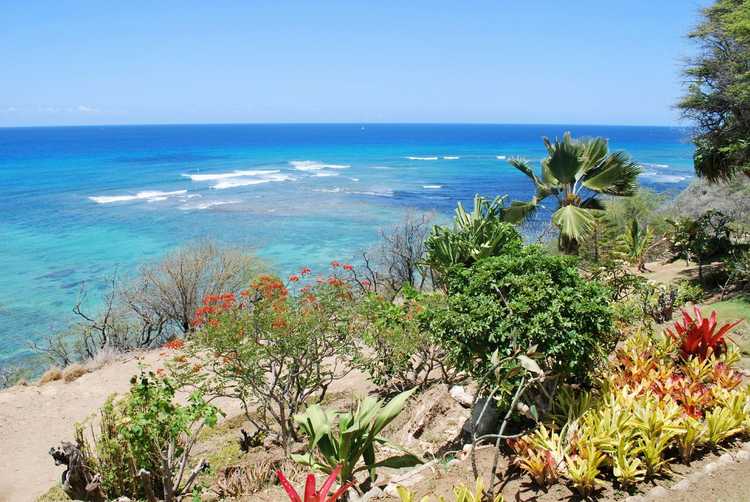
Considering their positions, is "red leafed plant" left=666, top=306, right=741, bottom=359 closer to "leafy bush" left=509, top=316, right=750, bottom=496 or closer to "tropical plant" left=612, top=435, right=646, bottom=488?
"leafy bush" left=509, top=316, right=750, bottom=496

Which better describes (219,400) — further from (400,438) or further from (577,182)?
(577,182)

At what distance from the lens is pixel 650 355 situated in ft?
25.8

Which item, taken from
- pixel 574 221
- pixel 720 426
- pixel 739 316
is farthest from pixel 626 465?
pixel 739 316

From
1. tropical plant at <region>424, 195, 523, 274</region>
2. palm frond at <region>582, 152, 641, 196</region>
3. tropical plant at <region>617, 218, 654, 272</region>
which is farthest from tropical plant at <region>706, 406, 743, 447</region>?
tropical plant at <region>617, 218, 654, 272</region>

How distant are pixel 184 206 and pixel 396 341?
42.0 metres

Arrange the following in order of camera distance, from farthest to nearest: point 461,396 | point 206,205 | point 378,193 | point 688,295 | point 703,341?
1. point 378,193
2. point 206,205
3. point 688,295
4. point 461,396
5. point 703,341

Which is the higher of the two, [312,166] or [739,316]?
[312,166]

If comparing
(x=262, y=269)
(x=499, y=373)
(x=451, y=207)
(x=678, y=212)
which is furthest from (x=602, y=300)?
(x=451, y=207)

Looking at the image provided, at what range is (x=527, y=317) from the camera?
Result: 239 inches

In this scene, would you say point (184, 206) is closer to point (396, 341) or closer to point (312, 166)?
point (312, 166)

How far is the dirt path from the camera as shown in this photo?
10789mm

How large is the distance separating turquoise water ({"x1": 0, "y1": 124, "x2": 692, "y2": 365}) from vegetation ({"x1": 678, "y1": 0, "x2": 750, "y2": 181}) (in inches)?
44.8

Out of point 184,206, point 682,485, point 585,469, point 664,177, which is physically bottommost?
point 184,206

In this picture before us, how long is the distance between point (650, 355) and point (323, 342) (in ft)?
17.7
